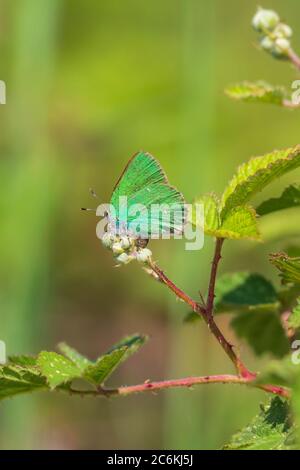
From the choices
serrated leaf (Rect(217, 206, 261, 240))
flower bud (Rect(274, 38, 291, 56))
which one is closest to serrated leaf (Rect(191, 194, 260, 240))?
serrated leaf (Rect(217, 206, 261, 240))

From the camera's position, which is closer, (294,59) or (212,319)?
(212,319)

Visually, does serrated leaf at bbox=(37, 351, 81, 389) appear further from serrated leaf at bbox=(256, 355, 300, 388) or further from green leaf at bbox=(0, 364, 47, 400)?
serrated leaf at bbox=(256, 355, 300, 388)

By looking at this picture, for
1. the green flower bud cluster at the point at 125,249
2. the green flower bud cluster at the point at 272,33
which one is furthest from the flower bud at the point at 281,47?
the green flower bud cluster at the point at 125,249

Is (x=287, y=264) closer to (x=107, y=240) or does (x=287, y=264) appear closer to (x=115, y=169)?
(x=107, y=240)

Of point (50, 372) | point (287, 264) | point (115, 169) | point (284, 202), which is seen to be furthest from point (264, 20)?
point (115, 169)
